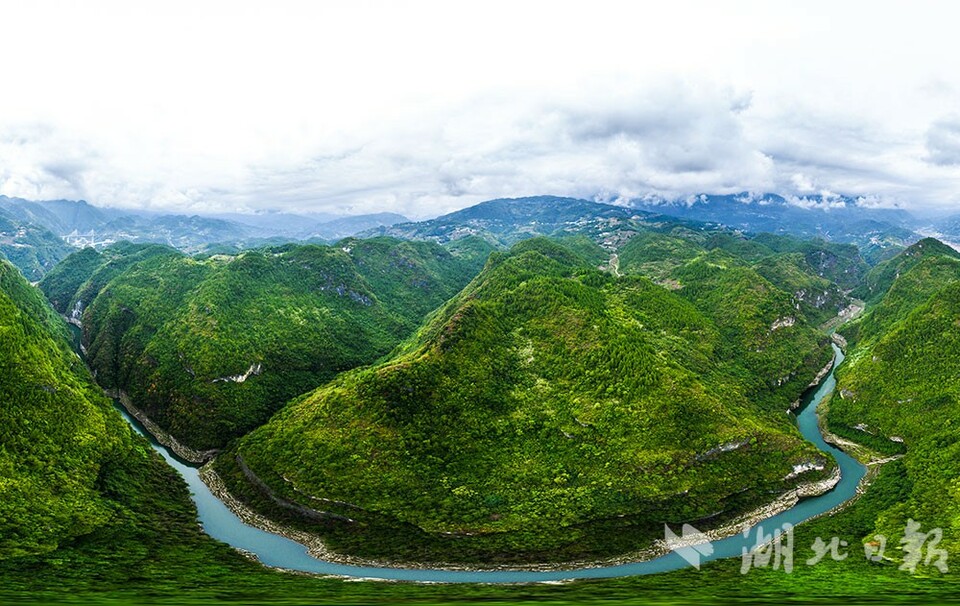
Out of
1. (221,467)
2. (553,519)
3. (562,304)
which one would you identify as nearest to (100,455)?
(221,467)

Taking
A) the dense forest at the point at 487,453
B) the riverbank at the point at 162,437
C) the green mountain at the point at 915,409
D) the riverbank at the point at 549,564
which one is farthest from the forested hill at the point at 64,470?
the green mountain at the point at 915,409

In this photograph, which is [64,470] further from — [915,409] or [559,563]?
[915,409]

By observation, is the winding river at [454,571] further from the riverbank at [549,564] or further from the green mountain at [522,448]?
the green mountain at [522,448]

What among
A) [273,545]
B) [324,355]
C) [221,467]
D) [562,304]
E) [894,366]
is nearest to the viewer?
[273,545]

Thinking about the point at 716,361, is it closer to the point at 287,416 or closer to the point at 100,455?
the point at 287,416

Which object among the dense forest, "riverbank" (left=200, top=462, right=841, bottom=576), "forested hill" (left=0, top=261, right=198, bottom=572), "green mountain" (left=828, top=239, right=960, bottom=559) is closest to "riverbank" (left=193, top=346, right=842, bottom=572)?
"riverbank" (left=200, top=462, right=841, bottom=576)

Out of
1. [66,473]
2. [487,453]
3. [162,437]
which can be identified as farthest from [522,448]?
[162,437]
